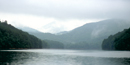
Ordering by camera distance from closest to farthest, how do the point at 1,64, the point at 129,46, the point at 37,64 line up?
the point at 1,64 < the point at 37,64 < the point at 129,46

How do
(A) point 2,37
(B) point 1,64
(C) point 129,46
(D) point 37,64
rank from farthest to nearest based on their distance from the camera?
(A) point 2,37
(C) point 129,46
(D) point 37,64
(B) point 1,64

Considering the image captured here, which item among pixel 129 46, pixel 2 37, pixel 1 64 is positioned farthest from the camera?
pixel 2 37

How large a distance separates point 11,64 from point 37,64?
270 inches

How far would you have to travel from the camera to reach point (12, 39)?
196125mm

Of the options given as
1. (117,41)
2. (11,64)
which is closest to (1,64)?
(11,64)

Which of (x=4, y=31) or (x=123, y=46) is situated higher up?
(x=4, y=31)

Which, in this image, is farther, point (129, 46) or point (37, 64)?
point (129, 46)

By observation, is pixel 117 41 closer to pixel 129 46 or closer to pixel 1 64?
pixel 129 46

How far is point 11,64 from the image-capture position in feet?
153

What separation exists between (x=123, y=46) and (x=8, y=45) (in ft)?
389

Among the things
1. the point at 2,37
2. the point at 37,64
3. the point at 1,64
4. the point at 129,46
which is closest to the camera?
the point at 1,64

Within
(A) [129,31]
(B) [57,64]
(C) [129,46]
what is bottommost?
(B) [57,64]

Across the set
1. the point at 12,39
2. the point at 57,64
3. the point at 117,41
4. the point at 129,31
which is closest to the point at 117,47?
the point at 117,41

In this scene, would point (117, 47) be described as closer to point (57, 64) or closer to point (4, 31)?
point (4, 31)
